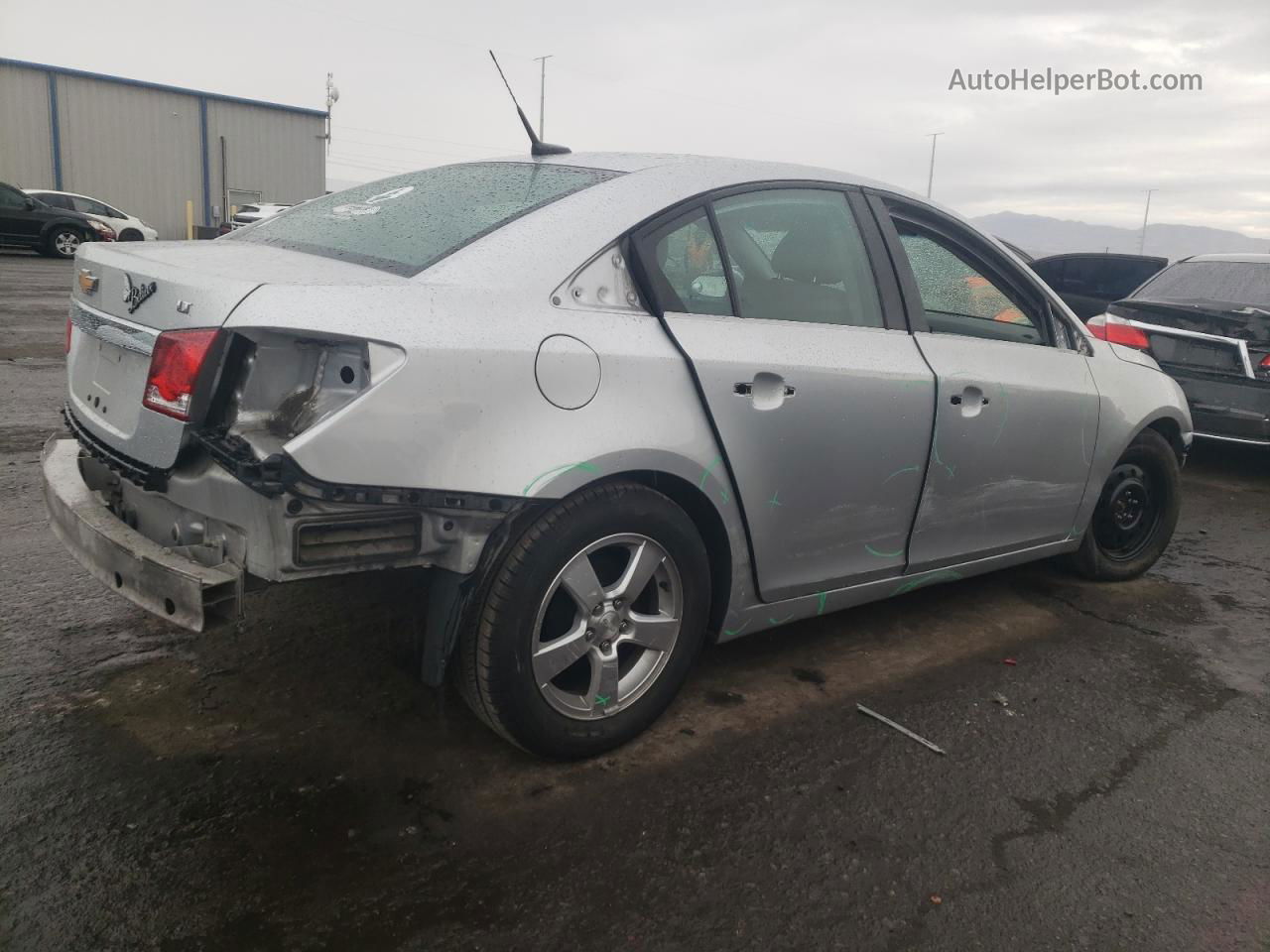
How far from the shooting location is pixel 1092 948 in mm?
Answer: 2193

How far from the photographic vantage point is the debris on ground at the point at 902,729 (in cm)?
302

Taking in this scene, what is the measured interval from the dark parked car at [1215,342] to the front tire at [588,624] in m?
4.73

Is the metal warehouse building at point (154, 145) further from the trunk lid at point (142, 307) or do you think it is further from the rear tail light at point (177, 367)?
the rear tail light at point (177, 367)

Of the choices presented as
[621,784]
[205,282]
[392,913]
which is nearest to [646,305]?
[205,282]

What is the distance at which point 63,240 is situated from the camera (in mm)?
21359

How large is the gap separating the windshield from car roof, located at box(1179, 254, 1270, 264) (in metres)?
0.04

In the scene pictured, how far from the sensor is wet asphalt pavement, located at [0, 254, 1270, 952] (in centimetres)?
219

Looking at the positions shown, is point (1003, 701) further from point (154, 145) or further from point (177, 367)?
point (154, 145)

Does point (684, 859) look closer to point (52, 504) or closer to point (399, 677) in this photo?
point (399, 677)

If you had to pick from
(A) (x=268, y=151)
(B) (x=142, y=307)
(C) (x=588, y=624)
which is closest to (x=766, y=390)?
(C) (x=588, y=624)

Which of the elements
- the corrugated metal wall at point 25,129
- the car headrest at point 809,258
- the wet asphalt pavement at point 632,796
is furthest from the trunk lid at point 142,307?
the corrugated metal wall at point 25,129

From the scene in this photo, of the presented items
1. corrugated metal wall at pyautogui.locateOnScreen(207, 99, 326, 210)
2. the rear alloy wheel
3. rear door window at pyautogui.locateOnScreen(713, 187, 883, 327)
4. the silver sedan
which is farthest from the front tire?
corrugated metal wall at pyautogui.locateOnScreen(207, 99, 326, 210)

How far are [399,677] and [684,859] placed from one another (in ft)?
3.95

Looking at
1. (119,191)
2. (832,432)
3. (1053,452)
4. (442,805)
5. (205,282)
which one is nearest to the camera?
(205,282)
